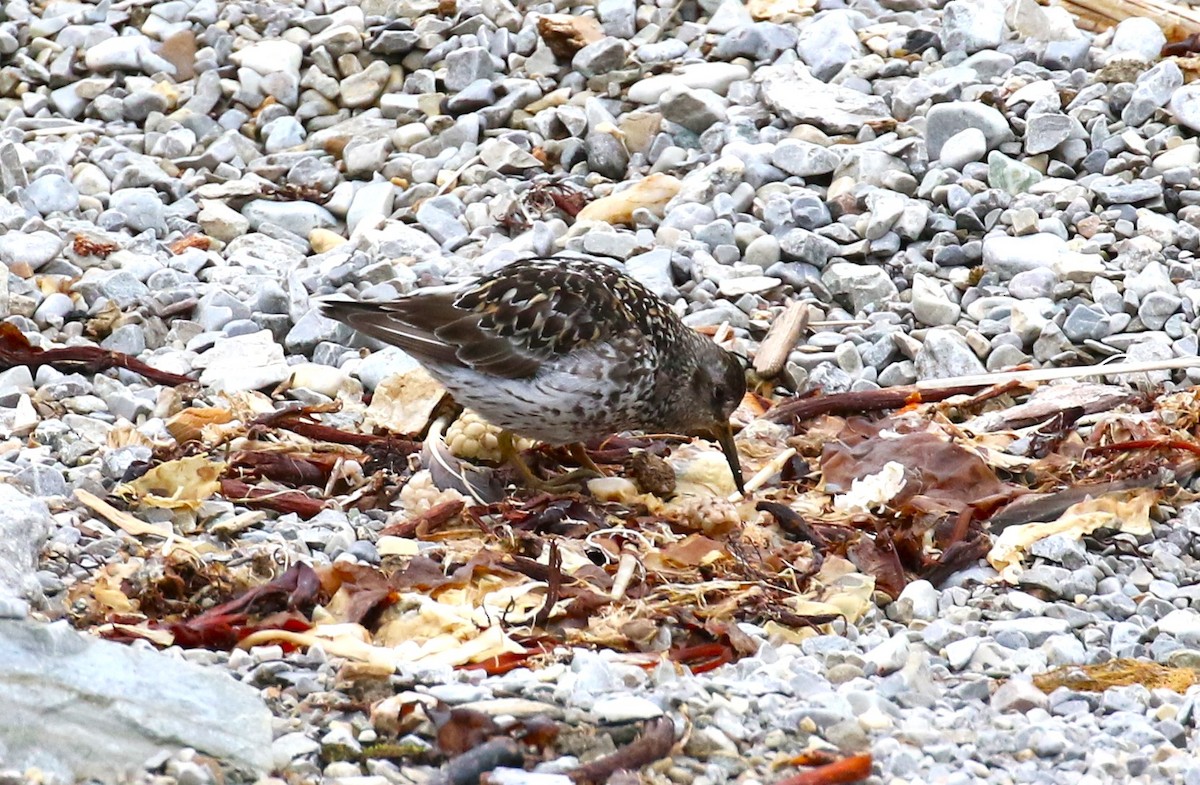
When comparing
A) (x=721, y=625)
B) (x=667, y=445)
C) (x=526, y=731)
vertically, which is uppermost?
(x=526, y=731)

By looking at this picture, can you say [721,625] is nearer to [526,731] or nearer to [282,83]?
[526,731]

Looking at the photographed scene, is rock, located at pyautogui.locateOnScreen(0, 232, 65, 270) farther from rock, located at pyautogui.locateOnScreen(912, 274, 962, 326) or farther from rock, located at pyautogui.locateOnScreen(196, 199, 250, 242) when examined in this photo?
rock, located at pyautogui.locateOnScreen(912, 274, 962, 326)

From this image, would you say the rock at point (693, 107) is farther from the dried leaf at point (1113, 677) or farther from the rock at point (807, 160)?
the dried leaf at point (1113, 677)

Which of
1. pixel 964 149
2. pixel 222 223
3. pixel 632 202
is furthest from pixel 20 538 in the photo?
pixel 964 149

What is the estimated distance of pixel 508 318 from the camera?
22.0 ft

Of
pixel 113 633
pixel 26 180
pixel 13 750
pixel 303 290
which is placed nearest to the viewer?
pixel 13 750

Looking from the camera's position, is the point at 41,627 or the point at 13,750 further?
the point at 41,627

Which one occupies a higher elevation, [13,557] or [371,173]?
[13,557]

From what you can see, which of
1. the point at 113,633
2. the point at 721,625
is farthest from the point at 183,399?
the point at 721,625

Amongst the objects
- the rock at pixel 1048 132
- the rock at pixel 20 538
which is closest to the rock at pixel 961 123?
the rock at pixel 1048 132

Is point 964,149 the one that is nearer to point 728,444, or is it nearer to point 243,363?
point 728,444

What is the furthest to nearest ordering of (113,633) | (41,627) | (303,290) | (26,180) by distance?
(26,180)
(303,290)
(113,633)
(41,627)

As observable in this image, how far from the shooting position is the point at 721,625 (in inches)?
207

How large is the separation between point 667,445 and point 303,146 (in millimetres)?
3779
